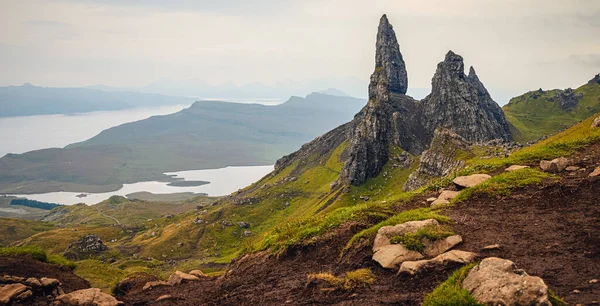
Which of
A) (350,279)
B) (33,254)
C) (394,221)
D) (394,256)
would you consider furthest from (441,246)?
(33,254)

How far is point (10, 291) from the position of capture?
66.5ft

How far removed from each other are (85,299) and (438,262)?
741 inches

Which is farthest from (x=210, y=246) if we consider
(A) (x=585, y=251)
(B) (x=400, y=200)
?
(A) (x=585, y=251)

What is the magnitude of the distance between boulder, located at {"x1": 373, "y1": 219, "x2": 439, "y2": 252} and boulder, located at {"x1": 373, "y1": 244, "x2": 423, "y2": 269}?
0.72 metres

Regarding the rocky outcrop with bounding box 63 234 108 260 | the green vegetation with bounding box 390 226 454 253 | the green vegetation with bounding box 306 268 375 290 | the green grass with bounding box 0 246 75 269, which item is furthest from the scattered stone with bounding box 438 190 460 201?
the rocky outcrop with bounding box 63 234 108 260

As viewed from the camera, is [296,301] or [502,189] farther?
[502,189]

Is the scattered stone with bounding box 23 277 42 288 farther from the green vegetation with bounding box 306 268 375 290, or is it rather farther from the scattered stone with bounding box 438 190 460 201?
the scattered stone with bounding box 438 190 460 201

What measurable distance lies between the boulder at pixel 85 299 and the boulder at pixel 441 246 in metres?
17.7

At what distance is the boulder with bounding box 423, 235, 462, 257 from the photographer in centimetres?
1887

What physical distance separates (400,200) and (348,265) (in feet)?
34.2

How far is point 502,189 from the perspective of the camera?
2573 centimetres

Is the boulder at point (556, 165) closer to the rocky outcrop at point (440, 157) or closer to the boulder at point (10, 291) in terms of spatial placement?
the boulder at point (10, 291)

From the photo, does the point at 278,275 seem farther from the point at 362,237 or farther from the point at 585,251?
the point at 585,251

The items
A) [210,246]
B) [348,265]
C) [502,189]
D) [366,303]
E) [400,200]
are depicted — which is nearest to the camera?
[366,303]
